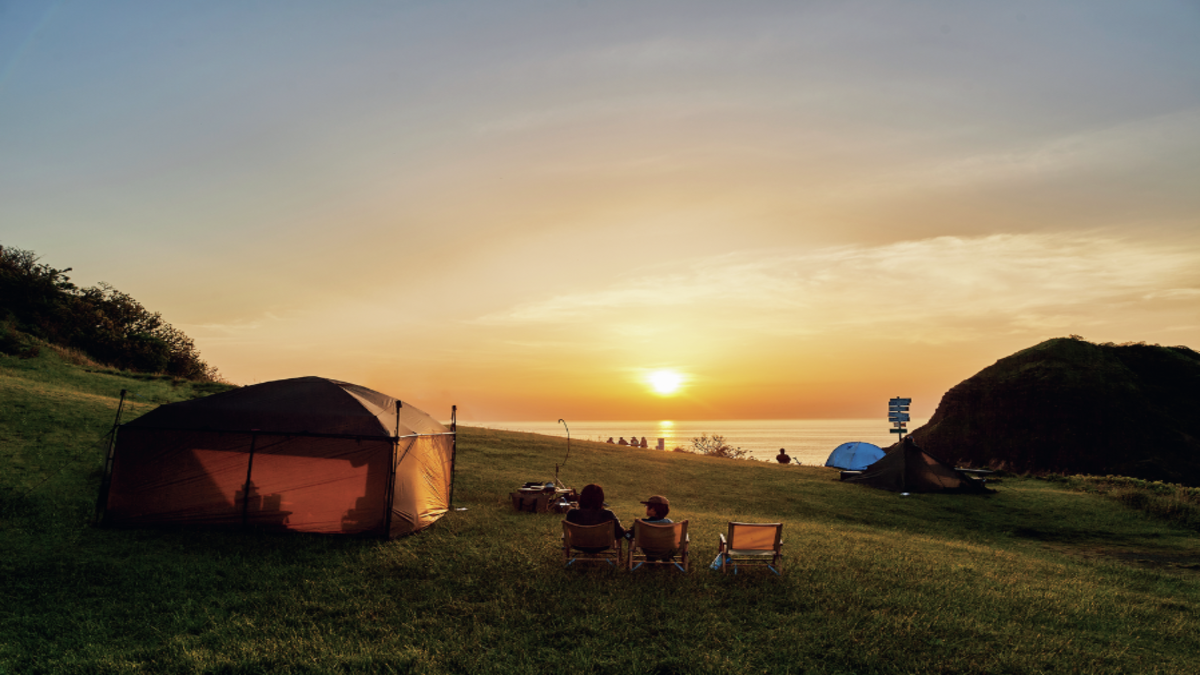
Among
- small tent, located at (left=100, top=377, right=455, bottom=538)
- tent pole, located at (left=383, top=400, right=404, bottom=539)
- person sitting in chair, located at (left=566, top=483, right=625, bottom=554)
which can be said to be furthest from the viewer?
small tent, located at (left=100, top=377, right=455, bottom=538)

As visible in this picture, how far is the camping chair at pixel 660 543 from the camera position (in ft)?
33.0

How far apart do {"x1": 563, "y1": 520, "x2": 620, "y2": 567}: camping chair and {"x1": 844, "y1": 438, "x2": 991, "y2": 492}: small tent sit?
20.3 meters

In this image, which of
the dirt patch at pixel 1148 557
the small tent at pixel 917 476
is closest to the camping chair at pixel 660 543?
the dirt patch at pixel 1148 557

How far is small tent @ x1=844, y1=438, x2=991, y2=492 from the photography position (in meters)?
26.0

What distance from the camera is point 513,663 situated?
6.46m

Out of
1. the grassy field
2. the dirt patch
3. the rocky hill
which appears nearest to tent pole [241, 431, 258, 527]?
the grassy field

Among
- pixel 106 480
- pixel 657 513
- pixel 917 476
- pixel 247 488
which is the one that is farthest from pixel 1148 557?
pixel 106 480

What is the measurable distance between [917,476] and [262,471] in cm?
2548

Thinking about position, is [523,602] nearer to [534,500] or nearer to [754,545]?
[754,545]

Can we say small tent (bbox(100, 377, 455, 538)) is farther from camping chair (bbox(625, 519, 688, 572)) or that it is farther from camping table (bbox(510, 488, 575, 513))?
camping chair (bbox(625, 519, 688, 572))

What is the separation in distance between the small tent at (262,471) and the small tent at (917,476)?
21.8 meters

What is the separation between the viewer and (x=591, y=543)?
10.3 m

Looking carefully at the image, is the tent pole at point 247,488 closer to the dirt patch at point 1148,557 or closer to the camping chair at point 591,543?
the camping chair at point 591,543

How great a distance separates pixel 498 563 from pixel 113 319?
53.1 metres
